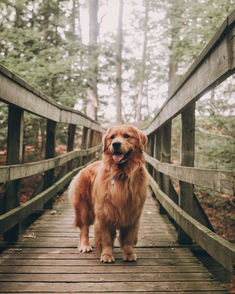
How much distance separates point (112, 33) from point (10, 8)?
13.8 metres

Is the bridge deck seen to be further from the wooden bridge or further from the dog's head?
the dog's head

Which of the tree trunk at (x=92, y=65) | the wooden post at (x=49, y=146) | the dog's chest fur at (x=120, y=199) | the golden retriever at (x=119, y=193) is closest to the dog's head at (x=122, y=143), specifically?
the golden retriever at (x=119, y=193)

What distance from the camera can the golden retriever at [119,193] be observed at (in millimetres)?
2652

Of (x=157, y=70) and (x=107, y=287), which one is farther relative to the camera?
(x=157, y=70)

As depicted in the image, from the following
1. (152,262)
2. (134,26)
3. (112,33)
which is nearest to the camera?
(152,262)

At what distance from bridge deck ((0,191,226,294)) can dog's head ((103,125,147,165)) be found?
0.97 meters

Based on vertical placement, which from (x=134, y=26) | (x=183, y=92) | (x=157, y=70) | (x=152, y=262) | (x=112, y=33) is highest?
(x=134, y=26)

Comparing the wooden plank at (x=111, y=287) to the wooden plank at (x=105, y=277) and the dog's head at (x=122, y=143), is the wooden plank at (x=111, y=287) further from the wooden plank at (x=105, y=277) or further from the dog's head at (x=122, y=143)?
the dog's head at (x=122, y=143)

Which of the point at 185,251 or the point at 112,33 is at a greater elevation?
the point at 112,33

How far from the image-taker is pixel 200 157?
252 inches

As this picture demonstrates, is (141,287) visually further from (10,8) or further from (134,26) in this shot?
(134,26)

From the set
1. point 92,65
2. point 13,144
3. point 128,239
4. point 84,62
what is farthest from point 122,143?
point 92,65

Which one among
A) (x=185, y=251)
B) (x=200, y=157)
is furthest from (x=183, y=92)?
(x=200, y=157)

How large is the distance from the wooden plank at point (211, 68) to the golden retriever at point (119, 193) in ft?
2.12
